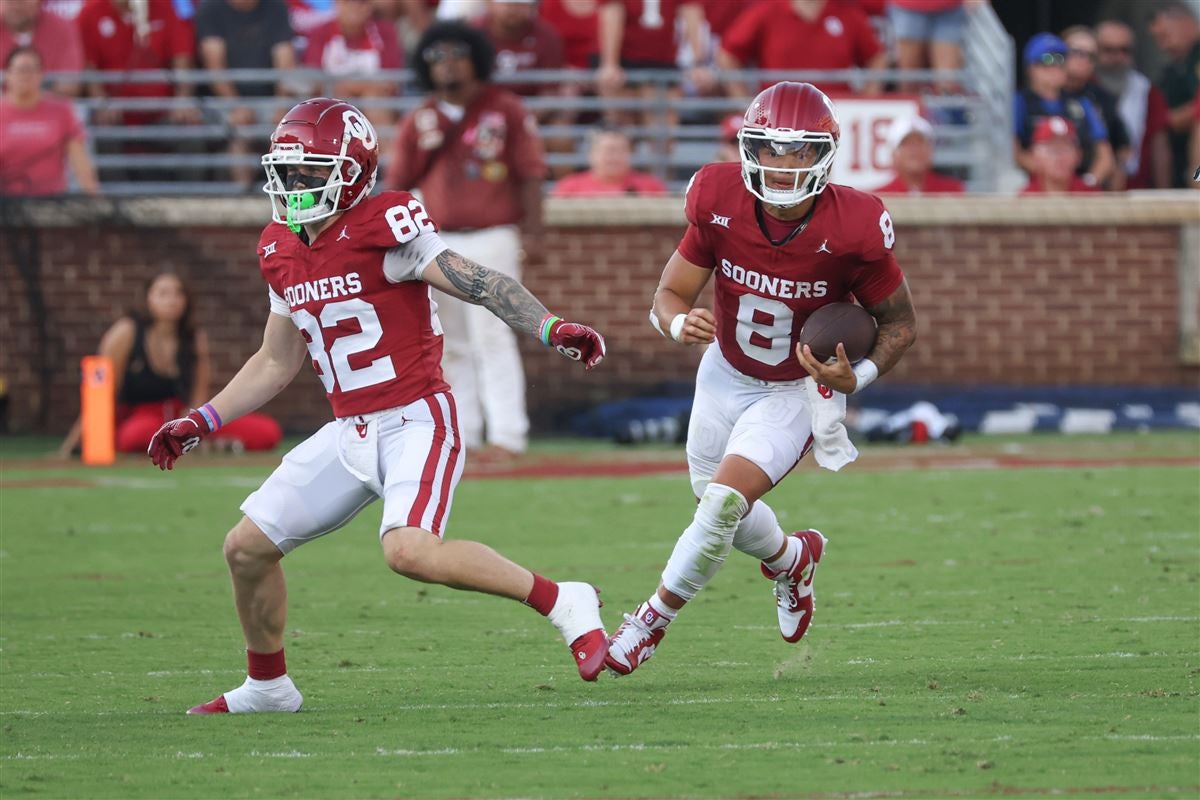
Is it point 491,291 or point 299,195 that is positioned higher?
point 299,195

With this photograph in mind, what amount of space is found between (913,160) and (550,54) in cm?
273

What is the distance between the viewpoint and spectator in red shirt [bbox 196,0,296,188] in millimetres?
14047

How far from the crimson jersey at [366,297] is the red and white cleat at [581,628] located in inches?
29.2

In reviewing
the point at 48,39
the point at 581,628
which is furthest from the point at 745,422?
the point at 48,39

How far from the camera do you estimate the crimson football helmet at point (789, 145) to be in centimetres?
583

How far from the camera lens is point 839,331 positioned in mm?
5883

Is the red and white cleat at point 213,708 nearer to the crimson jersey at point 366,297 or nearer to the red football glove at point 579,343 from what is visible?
the crimson jersey at point 366,297

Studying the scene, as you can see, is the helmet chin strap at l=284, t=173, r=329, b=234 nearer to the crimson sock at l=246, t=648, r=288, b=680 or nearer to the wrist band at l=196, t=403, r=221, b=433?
the wrist band at l=196, t=403, r=221, b=433

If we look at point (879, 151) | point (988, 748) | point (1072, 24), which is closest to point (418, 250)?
point (988, 748)

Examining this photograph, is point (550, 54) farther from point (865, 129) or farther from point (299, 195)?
point (299, 195)

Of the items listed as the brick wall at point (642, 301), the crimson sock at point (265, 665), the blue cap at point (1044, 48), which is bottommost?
the brick wall at point (642, 301)

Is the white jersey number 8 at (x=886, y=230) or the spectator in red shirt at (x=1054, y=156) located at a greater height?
the white jersey number 8 at (x=886, y=230)

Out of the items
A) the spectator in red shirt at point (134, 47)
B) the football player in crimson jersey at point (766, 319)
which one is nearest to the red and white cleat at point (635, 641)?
the football player in crimson jersey at point (766, 319)

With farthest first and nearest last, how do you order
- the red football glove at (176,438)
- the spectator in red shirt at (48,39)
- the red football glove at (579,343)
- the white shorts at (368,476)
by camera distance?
the spectator in red shirt at (48,39) → the red football glove at (176,438) → the white shorts at (368,476) → the red football glove at (579,343)
